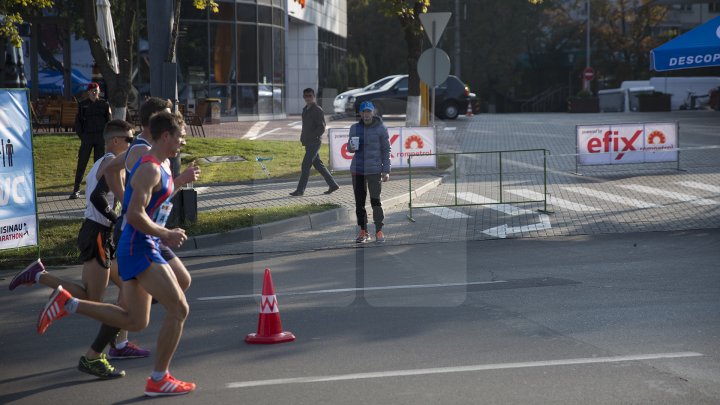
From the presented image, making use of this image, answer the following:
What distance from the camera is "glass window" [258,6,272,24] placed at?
1490 inches

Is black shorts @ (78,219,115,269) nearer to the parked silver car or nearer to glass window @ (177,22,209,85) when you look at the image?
glass window @ (177,22,209,85)

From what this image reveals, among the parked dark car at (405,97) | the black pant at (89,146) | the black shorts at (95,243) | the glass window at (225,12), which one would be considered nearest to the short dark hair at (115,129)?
the black shorts at (95,243)

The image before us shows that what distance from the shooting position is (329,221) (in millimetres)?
14914

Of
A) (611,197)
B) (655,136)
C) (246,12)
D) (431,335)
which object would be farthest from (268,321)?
(246,12)

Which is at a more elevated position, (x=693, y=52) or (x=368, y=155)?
(x=693, y=52)

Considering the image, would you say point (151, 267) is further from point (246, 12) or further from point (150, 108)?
point (246, 12)

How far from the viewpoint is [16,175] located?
37.4 feet

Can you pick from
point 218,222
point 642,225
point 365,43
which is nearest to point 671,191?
point 642,225

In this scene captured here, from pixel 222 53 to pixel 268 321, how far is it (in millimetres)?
29867

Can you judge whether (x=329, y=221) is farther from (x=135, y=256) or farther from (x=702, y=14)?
(x=702, y=14)

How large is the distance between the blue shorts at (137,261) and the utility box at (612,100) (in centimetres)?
4742

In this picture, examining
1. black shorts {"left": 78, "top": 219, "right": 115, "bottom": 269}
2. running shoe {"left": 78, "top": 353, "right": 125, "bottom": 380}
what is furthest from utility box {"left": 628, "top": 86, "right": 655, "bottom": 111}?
running shoe {"left": 78, "top": 353, "right": 125, "bottom": 380}

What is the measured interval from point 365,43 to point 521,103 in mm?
12045

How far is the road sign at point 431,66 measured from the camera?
18.3 metres
